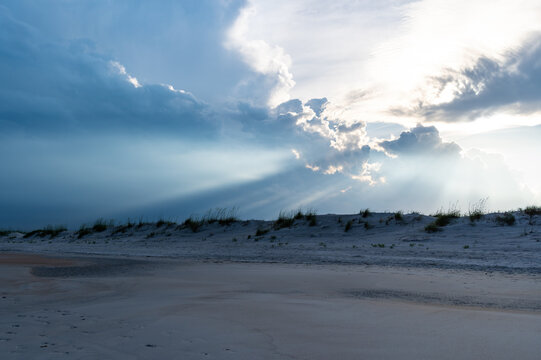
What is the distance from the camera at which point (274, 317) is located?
4371 mm

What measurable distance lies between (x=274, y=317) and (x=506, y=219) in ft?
48.5

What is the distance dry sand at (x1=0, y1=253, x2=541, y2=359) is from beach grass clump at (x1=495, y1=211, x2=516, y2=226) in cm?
897

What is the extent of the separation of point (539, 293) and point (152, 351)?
5634 mm

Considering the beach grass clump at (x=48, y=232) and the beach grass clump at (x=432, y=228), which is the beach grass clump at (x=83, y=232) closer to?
the beach grass clump at (x=48, y=232)

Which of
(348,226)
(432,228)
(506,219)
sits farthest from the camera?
(348,226)

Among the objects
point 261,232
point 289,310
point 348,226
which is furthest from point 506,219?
point 289,310

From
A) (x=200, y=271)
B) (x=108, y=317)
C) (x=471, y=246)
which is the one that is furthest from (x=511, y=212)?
(x=108, y=317)

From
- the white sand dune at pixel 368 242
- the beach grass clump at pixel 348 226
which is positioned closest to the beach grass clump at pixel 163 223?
the white sand dune at pixel 368 242

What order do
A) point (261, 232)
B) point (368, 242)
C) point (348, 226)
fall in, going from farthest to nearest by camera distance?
point (261, 232) → point (348, 226) → point (368, 242)

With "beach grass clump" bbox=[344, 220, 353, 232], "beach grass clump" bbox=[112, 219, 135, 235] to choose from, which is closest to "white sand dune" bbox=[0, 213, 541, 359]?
"beach grass clump" bbox=[344, 220, 353, 232]

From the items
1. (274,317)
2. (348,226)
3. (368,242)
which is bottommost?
(274,317)

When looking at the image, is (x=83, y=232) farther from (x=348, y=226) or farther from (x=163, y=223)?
(x=348, y=226)

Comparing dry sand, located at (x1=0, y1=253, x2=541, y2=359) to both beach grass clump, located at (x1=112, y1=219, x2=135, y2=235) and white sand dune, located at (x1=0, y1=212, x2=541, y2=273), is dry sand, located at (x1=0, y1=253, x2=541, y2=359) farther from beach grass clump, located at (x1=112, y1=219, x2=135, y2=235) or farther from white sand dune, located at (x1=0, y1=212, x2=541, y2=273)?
beach grass clump, located at (x1=112, y1=219, x2=135, y2=235)

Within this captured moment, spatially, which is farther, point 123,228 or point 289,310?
point 123,228
